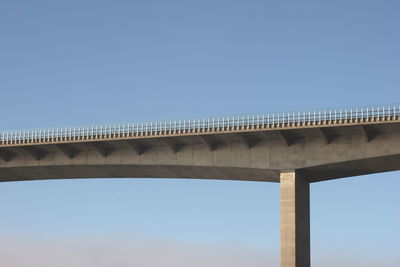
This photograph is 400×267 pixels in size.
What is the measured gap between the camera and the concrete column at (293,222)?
5850 centimetres

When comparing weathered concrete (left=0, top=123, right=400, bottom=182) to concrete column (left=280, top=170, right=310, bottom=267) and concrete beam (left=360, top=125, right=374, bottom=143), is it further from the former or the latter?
concrete column (left=280, top=170, right=310, bottom=267)

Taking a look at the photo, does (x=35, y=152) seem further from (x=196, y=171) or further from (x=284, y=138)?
(x=284, y=138)

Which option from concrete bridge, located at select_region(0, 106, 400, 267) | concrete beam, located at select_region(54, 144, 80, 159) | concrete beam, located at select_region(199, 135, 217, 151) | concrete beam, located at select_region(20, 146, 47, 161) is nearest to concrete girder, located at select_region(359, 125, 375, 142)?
concrete bridge, located at select_region(0, 106, 400, 267)

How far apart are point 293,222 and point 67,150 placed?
2096 cm

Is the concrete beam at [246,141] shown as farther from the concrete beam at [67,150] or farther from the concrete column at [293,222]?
the concrete beam at [67,150]

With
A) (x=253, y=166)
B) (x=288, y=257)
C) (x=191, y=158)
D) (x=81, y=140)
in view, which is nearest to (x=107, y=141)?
(x=81, y=140)

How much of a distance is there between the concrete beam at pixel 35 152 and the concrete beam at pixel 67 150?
2.18m

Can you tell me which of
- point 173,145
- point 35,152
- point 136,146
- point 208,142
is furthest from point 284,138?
point 35,152

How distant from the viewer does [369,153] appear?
58281 mm

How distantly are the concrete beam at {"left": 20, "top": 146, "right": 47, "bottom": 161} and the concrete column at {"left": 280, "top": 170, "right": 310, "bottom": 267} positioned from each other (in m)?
22.0

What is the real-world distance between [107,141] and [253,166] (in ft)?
41.6

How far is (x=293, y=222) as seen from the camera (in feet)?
193

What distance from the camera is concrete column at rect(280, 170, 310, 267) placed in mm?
58500

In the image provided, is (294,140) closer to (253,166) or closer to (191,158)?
(253,166)
